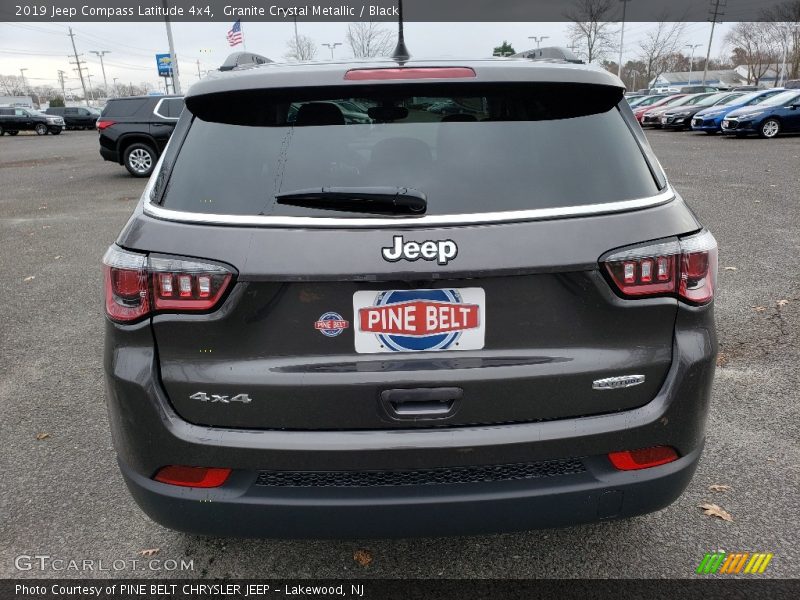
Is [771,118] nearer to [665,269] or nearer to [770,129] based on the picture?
[770,129]

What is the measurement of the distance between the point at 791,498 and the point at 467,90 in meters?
2.31

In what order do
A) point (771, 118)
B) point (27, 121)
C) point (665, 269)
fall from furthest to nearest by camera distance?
point (27, 121) → point (771, 118) → point (665, 269)

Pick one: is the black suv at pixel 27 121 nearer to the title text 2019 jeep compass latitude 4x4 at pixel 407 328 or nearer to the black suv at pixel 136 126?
the black suv at pixel 136 126

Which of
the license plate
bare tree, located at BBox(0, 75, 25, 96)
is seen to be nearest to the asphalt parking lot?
the license plate

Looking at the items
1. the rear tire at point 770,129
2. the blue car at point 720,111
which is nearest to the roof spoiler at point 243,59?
the rear tire at point 770,129

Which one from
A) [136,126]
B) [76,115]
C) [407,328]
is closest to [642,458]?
[407,328]

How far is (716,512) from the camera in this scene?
8.80 ft

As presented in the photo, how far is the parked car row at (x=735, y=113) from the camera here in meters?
20.7

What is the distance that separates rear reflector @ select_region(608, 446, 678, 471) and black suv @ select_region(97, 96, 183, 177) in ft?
48.3

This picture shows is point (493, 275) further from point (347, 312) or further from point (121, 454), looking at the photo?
point (121, 454)

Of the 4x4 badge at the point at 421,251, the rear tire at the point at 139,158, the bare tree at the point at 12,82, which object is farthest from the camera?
the bare tree at the point at 12,82

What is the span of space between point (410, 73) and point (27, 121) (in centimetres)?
4647

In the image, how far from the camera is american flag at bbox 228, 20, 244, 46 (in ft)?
108

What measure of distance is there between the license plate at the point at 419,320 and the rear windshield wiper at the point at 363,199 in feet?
0.81
